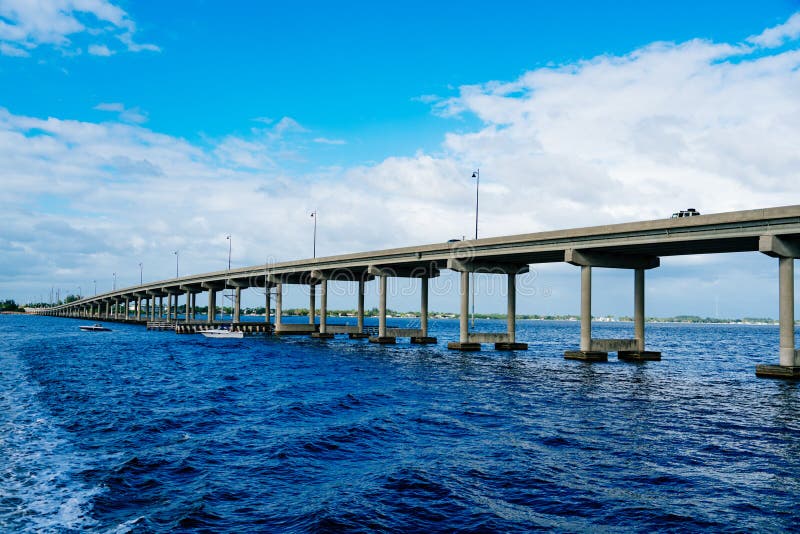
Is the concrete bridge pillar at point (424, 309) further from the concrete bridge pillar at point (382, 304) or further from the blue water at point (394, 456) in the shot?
the blue water at point (394, 456)

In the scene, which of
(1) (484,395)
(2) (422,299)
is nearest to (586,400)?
(1) (484,395)

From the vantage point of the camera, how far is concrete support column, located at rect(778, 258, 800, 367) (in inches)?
1576

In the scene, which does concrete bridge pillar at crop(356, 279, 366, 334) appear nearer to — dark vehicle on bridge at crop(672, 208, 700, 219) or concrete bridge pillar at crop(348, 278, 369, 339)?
concrete bridge pillar at crop(348, 278, 369, 339)

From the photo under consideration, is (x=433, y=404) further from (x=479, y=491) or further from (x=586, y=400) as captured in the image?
(x=479, y=491)

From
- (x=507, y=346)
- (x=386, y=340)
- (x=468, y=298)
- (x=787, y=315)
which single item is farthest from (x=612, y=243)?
(x=386, y=340)

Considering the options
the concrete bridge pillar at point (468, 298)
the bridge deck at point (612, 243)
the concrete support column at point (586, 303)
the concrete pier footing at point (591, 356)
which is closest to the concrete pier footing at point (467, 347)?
the concrete bridge pillar at point (468, 298)

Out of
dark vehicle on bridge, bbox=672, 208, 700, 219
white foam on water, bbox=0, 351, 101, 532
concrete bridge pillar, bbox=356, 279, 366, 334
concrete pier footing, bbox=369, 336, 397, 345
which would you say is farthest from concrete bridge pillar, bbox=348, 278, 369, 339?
white foam on water, bbox=0, 351, 101, 532

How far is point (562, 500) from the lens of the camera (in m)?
14.8

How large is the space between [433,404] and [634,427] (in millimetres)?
9763

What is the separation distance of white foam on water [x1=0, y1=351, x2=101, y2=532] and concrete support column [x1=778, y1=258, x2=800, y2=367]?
41380 millimetres

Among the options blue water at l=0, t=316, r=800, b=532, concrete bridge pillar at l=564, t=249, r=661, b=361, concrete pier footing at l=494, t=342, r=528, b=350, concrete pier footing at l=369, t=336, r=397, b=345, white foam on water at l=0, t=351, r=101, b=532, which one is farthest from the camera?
concrete pier footing at l=369, t=336, r=397, b=345

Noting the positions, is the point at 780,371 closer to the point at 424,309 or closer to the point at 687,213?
the point at 687,213

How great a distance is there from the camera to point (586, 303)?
56.6 meters

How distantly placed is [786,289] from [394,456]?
33659mm
